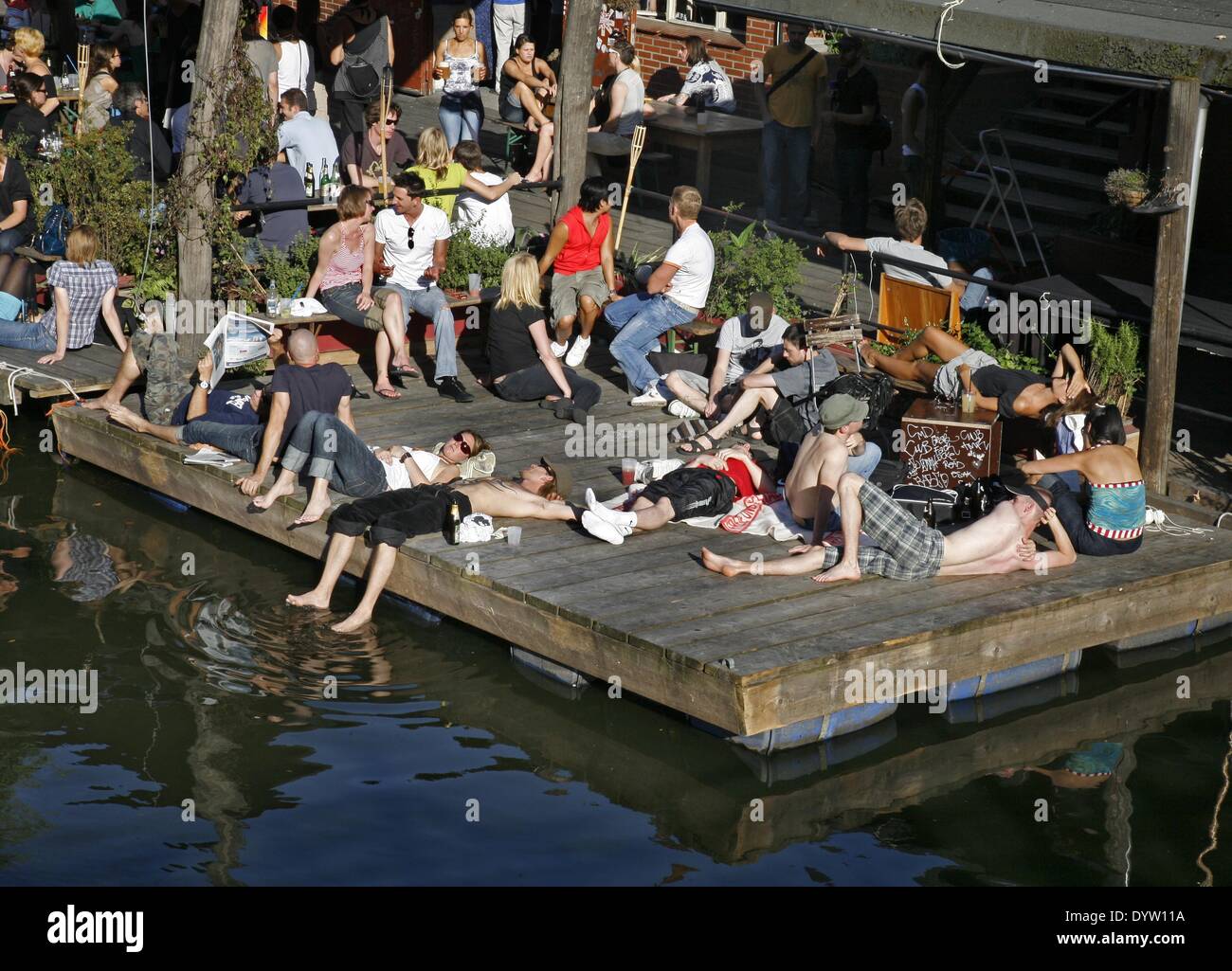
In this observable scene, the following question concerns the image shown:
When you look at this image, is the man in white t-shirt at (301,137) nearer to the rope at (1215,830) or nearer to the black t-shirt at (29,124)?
the black t-shirt at (29,124)

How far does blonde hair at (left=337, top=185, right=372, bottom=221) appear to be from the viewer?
12953 millimetres

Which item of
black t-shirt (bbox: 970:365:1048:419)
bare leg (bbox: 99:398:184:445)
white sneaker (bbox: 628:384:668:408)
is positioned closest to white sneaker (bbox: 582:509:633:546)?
white sneaker (bbox: 628:384:668:408)

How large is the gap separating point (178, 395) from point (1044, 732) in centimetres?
644

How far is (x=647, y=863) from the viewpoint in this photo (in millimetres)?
8148

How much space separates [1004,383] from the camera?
38.3ft

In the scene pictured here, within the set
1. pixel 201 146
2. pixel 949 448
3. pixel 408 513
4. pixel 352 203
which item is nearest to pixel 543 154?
pixel 352 203

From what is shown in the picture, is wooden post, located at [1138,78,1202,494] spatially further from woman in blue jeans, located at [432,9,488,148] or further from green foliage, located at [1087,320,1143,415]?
woman in blue jeans, located at [432,9,488,148]

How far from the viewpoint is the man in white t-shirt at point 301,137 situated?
15250 mm

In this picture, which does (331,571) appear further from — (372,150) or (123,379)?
(372,150)

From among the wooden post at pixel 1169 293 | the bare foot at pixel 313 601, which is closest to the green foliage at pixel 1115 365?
the wooden post at pixel 1169 293

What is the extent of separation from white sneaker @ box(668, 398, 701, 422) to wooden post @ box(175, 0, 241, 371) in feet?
12.1

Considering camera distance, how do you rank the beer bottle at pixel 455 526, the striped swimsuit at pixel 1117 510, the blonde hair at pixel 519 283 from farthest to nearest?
the blonde hair at pixel 519 283, the beer bottle at pixel 455 526, the striped swimsuit at pixel 1117 510

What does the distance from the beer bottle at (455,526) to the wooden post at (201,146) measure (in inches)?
146
